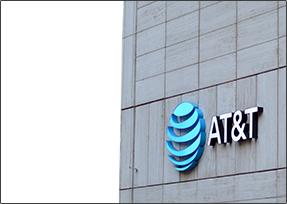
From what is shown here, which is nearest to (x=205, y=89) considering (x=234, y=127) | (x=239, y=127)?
(x=234, y=127)

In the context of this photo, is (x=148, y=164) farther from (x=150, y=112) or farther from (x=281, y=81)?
(x=281, y=81)

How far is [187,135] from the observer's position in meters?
25.2

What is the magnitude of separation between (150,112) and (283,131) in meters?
7.13

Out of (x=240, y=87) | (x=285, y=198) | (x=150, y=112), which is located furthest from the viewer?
(x=150, y=112)

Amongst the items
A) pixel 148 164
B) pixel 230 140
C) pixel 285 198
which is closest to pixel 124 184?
pixel 148 164

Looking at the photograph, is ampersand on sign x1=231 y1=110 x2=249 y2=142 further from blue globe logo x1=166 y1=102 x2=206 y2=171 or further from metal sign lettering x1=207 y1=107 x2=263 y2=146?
blue globe logo x1=166 y1=102 x2=206 y2=171

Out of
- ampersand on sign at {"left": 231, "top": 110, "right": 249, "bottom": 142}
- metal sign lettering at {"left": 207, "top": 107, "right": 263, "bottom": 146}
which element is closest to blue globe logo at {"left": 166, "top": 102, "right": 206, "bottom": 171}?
metal sign lettering at {"left": 207, "top": 107, "right": 263, "bottom": 146}

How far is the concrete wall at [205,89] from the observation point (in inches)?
872

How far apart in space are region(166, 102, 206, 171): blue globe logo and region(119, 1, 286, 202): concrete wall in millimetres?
285

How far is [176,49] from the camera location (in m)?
26.5

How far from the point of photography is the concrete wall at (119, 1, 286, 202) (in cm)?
2214

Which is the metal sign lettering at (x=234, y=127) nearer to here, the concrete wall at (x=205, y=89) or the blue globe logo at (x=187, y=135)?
the concrete wall at (x=205, y=89)

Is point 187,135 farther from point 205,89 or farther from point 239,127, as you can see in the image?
point 239,127

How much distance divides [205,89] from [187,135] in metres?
1.81
